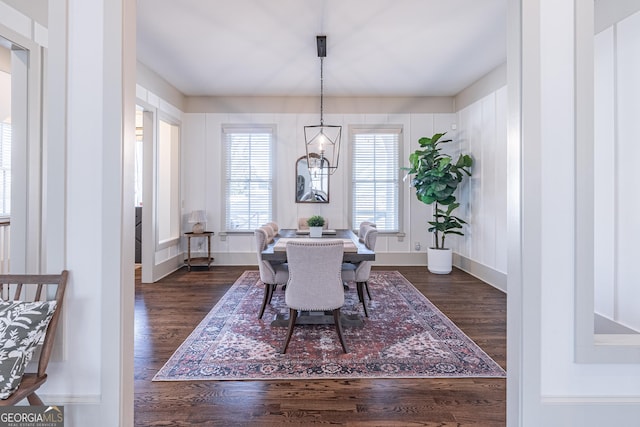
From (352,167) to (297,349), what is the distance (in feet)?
13.3

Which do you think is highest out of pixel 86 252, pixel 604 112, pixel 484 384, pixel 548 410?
pixel 604 112

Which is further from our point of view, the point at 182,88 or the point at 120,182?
the point at 182,88

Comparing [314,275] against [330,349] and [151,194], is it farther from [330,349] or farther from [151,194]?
[151,194]

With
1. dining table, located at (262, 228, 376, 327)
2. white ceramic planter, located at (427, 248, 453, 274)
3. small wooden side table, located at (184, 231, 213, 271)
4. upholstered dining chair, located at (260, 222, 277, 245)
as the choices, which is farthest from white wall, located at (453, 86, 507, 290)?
small wooden side table, located at (184, 231, 213, 271)

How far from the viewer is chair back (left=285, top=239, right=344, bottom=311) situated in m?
2.52

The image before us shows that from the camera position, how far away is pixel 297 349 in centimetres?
275

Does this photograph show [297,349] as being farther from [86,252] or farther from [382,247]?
[382,247]

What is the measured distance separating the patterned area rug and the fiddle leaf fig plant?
84.2 inches

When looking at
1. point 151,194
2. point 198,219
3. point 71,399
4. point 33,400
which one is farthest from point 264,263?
point 198,219

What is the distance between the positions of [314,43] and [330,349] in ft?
11.3

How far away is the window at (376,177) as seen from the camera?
6.19 metres

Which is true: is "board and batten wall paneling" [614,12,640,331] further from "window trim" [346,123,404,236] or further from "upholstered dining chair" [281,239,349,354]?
"window trim" [346,123,404,236]

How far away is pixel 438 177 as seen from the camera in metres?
5.35

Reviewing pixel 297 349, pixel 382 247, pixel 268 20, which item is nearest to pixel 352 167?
pixel 382 247
